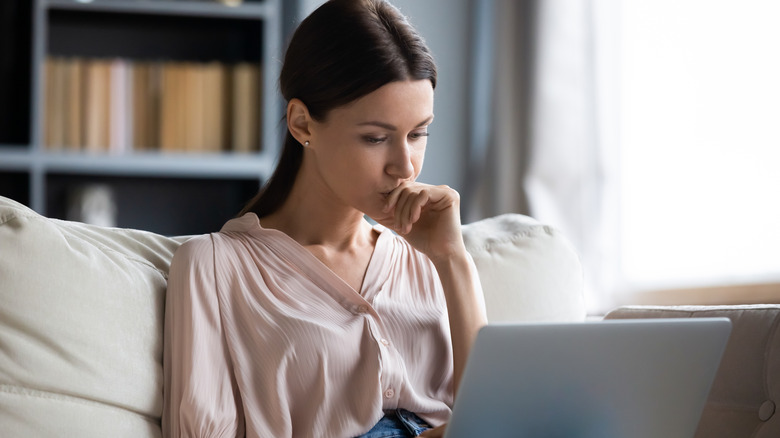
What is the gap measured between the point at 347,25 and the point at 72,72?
1.84 metres

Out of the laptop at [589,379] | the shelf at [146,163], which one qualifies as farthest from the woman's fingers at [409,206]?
the shelf at [146,163]

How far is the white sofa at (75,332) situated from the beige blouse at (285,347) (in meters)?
0.05

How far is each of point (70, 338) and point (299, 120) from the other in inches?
18.9

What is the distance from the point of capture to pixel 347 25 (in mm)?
1333

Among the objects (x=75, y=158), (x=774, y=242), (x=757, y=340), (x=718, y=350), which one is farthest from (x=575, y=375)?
(x=75, y=158)

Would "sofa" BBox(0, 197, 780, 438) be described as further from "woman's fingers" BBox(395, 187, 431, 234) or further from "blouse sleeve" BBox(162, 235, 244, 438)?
"woman's fingers" BBox(395, 187, 431, 234)

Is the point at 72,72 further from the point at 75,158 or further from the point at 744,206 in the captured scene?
the point at 744,206

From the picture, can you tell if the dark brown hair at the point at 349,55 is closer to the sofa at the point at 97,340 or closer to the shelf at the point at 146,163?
the sofa at the point at 97,340

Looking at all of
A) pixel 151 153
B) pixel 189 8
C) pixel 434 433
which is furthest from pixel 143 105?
pixel 434 433

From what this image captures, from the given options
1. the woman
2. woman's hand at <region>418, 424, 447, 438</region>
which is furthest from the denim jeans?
woman's hand at <region>418, 424, 447, 438</region>

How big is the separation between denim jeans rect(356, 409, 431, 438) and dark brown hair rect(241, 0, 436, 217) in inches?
18.1

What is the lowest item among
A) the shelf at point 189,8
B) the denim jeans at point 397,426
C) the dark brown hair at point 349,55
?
the denim jeans at point 397,426

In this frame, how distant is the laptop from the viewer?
85 centimetres

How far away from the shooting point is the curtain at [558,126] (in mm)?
2500
